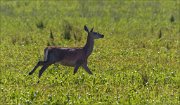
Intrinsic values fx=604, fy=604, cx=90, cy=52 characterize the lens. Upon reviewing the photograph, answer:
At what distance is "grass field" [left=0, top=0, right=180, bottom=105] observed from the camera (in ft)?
37.8

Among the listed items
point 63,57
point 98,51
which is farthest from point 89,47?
point 98,51

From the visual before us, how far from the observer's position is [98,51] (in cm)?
1770

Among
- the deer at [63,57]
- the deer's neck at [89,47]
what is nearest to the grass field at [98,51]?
the deer at [63,57]

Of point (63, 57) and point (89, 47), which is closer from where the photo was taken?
point (63, 57)

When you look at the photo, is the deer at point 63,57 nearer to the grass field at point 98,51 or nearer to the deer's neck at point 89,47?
the deer's neck at point 89,47

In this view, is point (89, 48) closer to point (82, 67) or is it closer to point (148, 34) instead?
point (82, 67)

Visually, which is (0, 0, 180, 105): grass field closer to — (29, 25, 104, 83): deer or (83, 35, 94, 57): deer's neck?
(29, 25, 104, 83): deer

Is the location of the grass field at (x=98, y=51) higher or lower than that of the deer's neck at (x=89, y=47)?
lower

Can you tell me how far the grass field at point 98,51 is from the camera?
453 inches

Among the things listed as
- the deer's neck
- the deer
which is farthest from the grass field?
the deer's neck

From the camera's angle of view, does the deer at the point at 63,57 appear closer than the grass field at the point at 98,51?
No

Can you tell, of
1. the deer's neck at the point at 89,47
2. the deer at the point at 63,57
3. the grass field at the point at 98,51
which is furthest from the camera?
the deer's neck at the point at 89,47

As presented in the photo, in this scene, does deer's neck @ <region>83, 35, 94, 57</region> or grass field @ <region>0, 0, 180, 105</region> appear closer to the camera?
grass field @ <region>0, 0, 180, 105</region>

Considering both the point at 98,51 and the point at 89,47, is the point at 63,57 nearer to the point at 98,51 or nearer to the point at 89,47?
the point at 89,47
